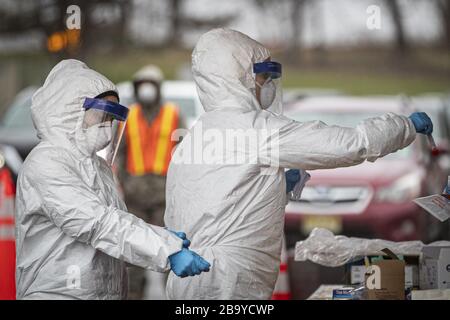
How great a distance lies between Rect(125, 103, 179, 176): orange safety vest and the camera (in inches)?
308

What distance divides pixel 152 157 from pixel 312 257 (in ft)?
9.35

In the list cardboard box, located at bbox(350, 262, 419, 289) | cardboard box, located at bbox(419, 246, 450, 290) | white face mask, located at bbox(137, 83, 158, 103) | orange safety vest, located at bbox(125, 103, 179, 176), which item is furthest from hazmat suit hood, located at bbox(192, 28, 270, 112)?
white face mask, located at bbox(137, 83, 158, 103)

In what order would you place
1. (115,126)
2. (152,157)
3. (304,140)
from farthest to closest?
(152,157)
(115,126)
(304,140)

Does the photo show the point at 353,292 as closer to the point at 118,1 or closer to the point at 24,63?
the point at 118,1

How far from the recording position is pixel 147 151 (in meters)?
7.85

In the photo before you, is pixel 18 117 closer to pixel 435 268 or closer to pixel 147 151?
pixel 147 151

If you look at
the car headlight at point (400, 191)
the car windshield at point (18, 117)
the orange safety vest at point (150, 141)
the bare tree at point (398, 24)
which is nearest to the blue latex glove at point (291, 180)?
the orange safety vest at point (150, 141)

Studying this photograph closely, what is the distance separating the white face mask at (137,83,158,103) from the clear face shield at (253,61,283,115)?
3.22 metres

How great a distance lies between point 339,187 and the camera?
8336mm

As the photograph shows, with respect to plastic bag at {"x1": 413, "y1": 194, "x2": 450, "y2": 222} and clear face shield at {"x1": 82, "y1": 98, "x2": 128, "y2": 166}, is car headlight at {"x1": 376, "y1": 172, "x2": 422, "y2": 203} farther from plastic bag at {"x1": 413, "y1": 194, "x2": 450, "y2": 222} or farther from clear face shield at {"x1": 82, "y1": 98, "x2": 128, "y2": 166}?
clear face shield at {"x1": 82, "y1": 98, "x2": 128, "y2": 166}

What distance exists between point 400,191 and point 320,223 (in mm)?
699

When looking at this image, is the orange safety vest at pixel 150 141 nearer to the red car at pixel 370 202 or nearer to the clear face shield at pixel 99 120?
the red car at pixel 370 202

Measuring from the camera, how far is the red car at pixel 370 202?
8.16 meters
